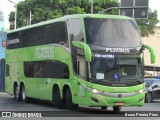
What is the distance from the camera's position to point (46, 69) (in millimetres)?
21719

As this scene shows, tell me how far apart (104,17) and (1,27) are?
121 feet

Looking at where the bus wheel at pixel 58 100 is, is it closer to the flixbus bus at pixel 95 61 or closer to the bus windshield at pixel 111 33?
the flixbus bus at pixel 95 61

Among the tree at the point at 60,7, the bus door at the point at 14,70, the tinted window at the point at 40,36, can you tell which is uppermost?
the tree at the point at 60,7

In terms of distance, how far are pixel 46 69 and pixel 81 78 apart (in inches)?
152

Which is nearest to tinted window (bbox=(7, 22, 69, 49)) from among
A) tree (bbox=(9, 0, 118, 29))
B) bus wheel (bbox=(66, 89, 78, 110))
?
bus wheel (bbox=(66, 89, 78, 110))

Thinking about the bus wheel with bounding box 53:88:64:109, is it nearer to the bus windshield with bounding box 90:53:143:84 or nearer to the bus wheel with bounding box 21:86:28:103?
the bus windshield with bounding box 90:53:143:84

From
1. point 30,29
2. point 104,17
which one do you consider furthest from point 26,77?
point 104,17

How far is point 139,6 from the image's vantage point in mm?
34969

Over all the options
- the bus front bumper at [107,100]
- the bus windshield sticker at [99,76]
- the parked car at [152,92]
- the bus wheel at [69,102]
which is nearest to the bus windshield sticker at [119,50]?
the bus windshield sticker at [99,76]

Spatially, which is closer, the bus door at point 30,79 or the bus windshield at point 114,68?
the bus windshield at point 114,68

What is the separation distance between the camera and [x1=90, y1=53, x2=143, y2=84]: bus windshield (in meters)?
17.8

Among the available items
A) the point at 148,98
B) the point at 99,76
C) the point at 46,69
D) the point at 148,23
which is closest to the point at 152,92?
the point at 148,98

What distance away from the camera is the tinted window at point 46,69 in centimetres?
1981

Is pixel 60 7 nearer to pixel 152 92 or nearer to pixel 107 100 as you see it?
pixel 152 92
